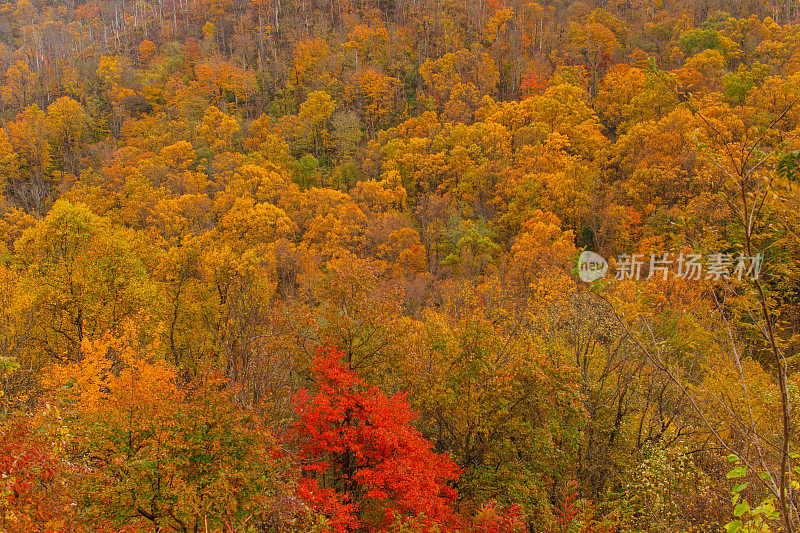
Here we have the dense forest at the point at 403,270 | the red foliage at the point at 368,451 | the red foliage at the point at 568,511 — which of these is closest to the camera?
the dense forest at the point at 403,270

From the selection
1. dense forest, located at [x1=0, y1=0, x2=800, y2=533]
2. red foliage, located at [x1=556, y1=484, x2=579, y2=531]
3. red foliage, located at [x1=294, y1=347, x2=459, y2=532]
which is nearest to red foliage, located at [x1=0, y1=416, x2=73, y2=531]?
dense forest, located at [x1=0, y1=0, x2=800, y2=533]

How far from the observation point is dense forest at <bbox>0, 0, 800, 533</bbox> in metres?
6.52

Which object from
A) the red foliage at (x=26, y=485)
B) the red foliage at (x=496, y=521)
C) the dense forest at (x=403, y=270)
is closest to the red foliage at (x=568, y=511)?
the dense forest at (x=403, y=270)

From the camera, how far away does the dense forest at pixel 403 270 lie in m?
6.52

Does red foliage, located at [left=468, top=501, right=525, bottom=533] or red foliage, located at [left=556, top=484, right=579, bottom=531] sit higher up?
red foliage, located at [left=468, top=501, right=525, bottom=533]

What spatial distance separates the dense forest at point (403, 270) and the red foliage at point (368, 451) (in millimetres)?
94

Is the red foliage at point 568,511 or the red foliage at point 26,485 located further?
the red foliage at point 568,511

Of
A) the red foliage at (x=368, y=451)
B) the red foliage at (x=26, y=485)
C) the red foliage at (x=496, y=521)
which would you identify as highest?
the red foliage at (x=26, y=485)

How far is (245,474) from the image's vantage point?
27.3 feet

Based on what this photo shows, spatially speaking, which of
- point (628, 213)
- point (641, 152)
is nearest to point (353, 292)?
point (628, 213)

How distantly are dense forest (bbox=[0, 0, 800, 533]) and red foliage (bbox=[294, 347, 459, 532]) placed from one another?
9 cm

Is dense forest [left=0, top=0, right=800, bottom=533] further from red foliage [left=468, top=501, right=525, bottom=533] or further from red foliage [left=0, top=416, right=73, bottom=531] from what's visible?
red foliage [left=468, top=501, right=525, bottom=533]

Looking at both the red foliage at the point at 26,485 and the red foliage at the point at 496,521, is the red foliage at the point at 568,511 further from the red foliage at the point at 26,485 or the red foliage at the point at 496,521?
the red foliage at the point at 26,485

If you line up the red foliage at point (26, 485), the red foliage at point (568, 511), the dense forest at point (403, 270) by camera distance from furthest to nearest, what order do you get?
1. the red foliage at point (568, 511)
2. the dense forest at point (403, 270)
3. the red foliage at point (26, 485)
